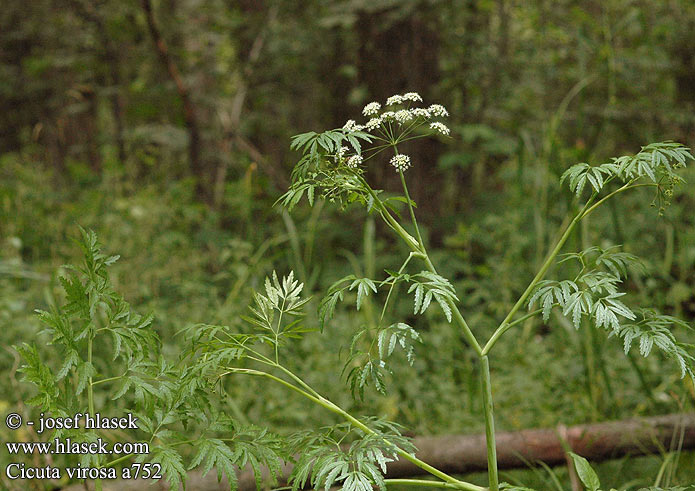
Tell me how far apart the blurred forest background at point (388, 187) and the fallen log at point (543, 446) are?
0.14 m

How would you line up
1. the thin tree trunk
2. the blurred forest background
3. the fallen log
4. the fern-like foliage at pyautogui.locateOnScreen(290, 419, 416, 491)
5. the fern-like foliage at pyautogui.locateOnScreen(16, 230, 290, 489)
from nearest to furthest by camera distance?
the fern-like foliage at pyautogui.locateOnScreen(290, 419, 416, 491)
the fern-like foliage at pyautogui.locateOnScreen(16, 230, 290, 489)
the fallen log
the blurred forest background
the thin tree trunk

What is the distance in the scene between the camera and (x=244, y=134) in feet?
21.1

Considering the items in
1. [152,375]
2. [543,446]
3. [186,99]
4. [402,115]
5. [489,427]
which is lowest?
[543,446]

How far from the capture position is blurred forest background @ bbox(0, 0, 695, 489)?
2883 mm

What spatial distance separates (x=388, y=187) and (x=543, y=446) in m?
2.48

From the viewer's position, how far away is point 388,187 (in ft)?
14.2

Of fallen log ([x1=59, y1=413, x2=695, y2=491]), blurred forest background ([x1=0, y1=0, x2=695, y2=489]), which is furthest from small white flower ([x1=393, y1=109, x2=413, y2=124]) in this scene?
blurred forest background ([x1=0, y1=0, x2=695, y2=489])

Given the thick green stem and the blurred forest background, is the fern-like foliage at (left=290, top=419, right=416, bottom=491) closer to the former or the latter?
the thick green stem

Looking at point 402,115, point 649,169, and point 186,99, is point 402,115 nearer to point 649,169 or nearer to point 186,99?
point 649,169

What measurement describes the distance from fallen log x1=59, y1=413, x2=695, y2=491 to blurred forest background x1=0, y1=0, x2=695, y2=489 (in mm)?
140

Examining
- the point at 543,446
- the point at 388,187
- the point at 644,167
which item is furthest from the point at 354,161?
the point at 388,187

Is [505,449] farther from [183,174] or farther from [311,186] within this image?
[183,174]

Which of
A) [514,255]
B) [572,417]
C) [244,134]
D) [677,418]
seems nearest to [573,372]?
[572,417]

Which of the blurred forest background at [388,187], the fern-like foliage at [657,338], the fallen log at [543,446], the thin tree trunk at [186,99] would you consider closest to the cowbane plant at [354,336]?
the fern-like foliage at [657,338]
